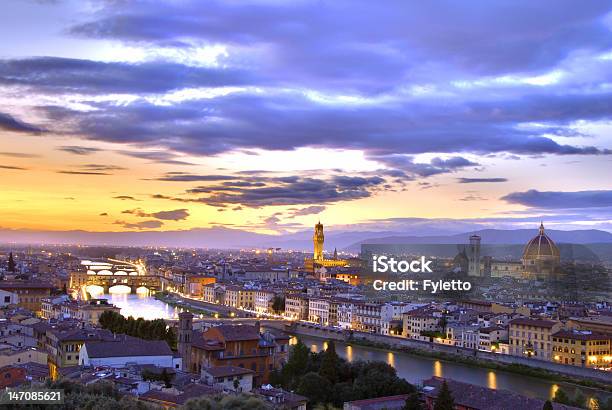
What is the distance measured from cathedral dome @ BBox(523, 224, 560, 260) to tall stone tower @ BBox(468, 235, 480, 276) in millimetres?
2807

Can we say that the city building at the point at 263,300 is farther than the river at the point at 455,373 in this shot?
Yes

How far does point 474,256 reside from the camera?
46375 millimetres

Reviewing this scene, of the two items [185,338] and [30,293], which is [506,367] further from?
[30,293]

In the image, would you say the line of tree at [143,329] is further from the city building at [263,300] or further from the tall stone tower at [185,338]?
the city building at [263,300]

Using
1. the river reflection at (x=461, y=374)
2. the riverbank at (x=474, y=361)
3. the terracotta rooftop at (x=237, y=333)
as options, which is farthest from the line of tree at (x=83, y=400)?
the riverbank at (x=474, y=361)

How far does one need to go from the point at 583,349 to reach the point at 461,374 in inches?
116

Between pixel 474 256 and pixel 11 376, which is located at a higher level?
pixel 474 256

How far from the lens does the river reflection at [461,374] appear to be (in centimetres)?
1456

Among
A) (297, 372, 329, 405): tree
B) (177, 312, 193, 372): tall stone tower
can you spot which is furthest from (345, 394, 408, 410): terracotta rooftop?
(177, 312, 193, 372): tall stone tower

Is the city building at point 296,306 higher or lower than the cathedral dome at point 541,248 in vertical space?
lower

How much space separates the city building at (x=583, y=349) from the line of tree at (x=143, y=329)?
8680 mm

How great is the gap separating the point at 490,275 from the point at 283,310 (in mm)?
20526

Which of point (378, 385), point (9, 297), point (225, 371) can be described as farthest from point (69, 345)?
point (9, 297)

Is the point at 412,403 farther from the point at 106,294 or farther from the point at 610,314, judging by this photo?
the point at 106,294
